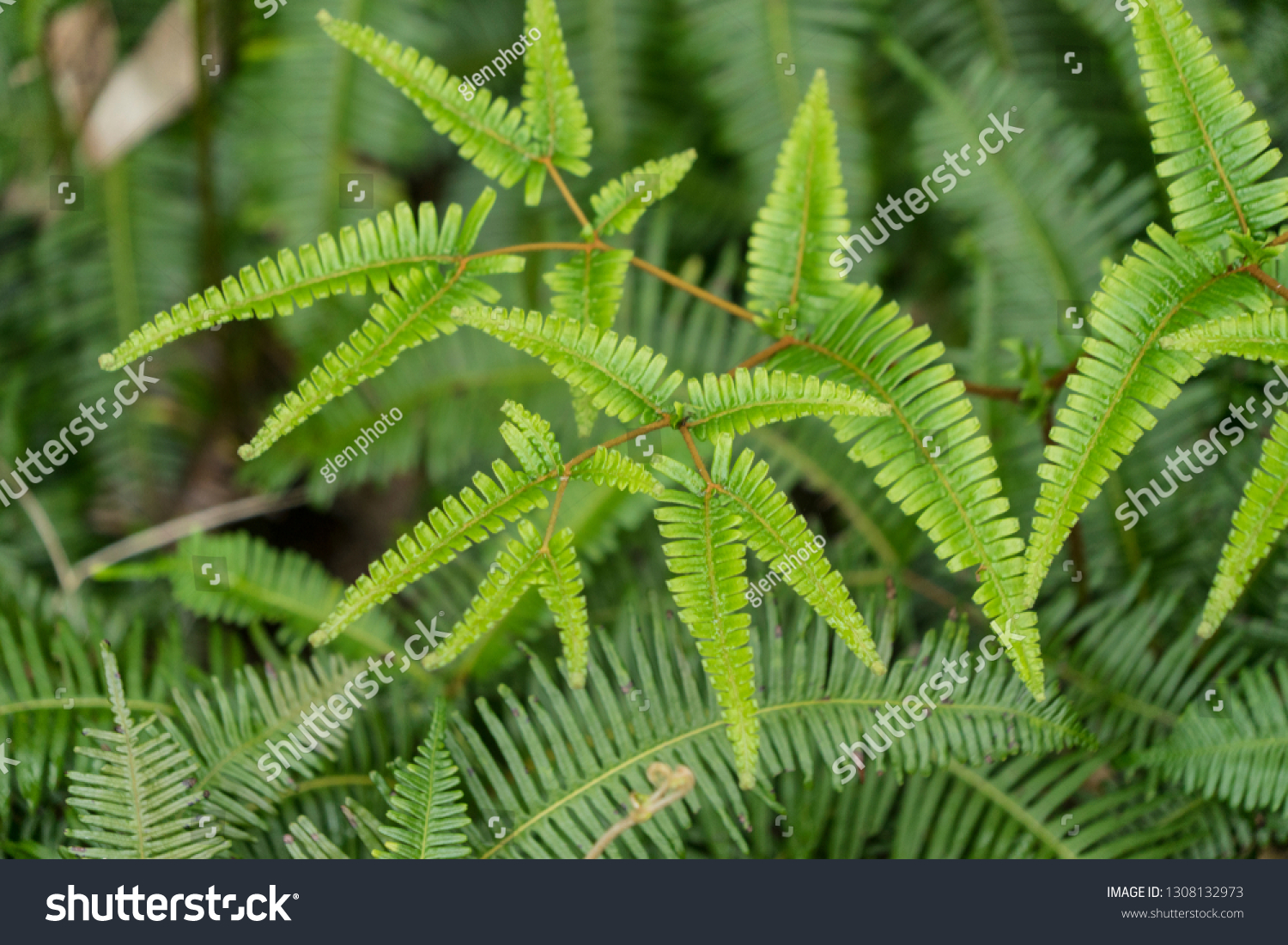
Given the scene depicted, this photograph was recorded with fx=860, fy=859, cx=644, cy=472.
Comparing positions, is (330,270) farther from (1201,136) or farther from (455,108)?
(1201,136)

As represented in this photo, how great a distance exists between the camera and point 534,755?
6.12 ft

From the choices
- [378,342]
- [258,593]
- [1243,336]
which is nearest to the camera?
[1243,336]

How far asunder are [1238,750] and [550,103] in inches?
75.6

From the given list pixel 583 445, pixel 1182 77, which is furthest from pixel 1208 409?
pixel 583 445

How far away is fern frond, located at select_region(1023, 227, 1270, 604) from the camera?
140 centimetres

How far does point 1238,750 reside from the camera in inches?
70.4

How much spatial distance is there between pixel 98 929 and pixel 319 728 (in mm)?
571

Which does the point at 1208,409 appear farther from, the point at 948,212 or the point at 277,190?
the point at 277,190

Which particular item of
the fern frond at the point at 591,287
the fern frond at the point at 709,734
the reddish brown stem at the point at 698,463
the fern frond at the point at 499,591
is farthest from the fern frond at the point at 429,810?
the fern frond at the point at 591,287

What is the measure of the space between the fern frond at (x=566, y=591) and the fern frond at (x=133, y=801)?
2.92 ft

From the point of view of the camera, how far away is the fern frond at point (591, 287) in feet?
5.41

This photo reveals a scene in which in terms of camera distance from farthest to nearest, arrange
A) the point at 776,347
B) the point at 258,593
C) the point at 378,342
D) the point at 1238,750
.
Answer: the point at 258,593 → the point at 1238,750 → the point at 776,347 → the point at 378,342

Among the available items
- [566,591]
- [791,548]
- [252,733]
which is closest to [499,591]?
[566,591]

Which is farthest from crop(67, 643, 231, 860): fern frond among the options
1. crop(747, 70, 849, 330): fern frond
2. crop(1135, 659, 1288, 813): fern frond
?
crop(1135, 659, 1288, 813): fern frond
